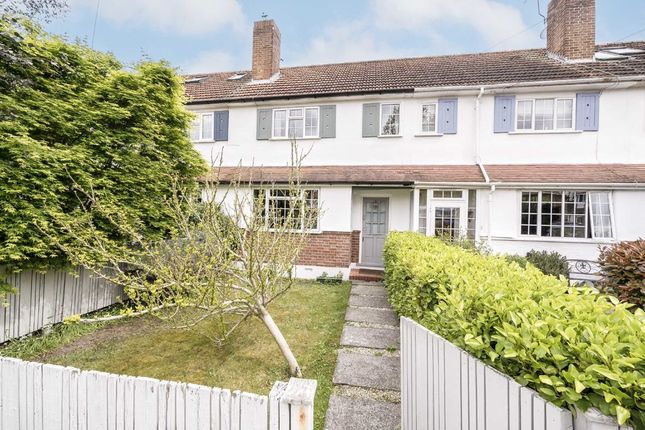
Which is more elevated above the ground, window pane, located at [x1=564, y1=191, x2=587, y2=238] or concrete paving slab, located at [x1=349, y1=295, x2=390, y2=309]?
window pane, located at [x1=564, y1=191, x2=587, y2=238]

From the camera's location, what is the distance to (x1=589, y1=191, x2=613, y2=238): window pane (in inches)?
379

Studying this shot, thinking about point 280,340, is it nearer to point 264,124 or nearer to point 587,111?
point 264,124

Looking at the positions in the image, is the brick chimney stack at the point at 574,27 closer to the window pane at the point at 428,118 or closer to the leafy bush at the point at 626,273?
the window pane at the point at 428,118

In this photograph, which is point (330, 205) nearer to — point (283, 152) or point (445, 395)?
point (283, 152)

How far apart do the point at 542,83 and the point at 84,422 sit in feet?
46.0

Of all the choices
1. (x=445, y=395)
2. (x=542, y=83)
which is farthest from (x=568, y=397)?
(x=542, y=83)

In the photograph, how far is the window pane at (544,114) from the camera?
1081 cm

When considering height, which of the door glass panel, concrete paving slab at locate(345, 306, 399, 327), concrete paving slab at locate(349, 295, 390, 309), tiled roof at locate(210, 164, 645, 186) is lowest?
concrete paving slab at locate(345, 306, 399, 327)

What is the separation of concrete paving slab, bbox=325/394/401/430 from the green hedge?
4.81 ft

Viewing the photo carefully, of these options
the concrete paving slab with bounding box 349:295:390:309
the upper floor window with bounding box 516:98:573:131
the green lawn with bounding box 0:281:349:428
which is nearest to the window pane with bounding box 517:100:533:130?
the upper floor window with bounding box 516:98:573:131

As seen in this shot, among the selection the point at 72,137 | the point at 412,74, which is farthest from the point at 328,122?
the point at 72,137

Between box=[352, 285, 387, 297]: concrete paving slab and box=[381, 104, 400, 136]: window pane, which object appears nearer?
box=[352, 285, 387, 297]: concrete paving slab

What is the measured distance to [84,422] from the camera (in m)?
2.41

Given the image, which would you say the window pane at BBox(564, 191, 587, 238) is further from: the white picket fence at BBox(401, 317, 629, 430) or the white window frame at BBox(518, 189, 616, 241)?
the white picket fence at BBox(401, 317, 629, 430)
